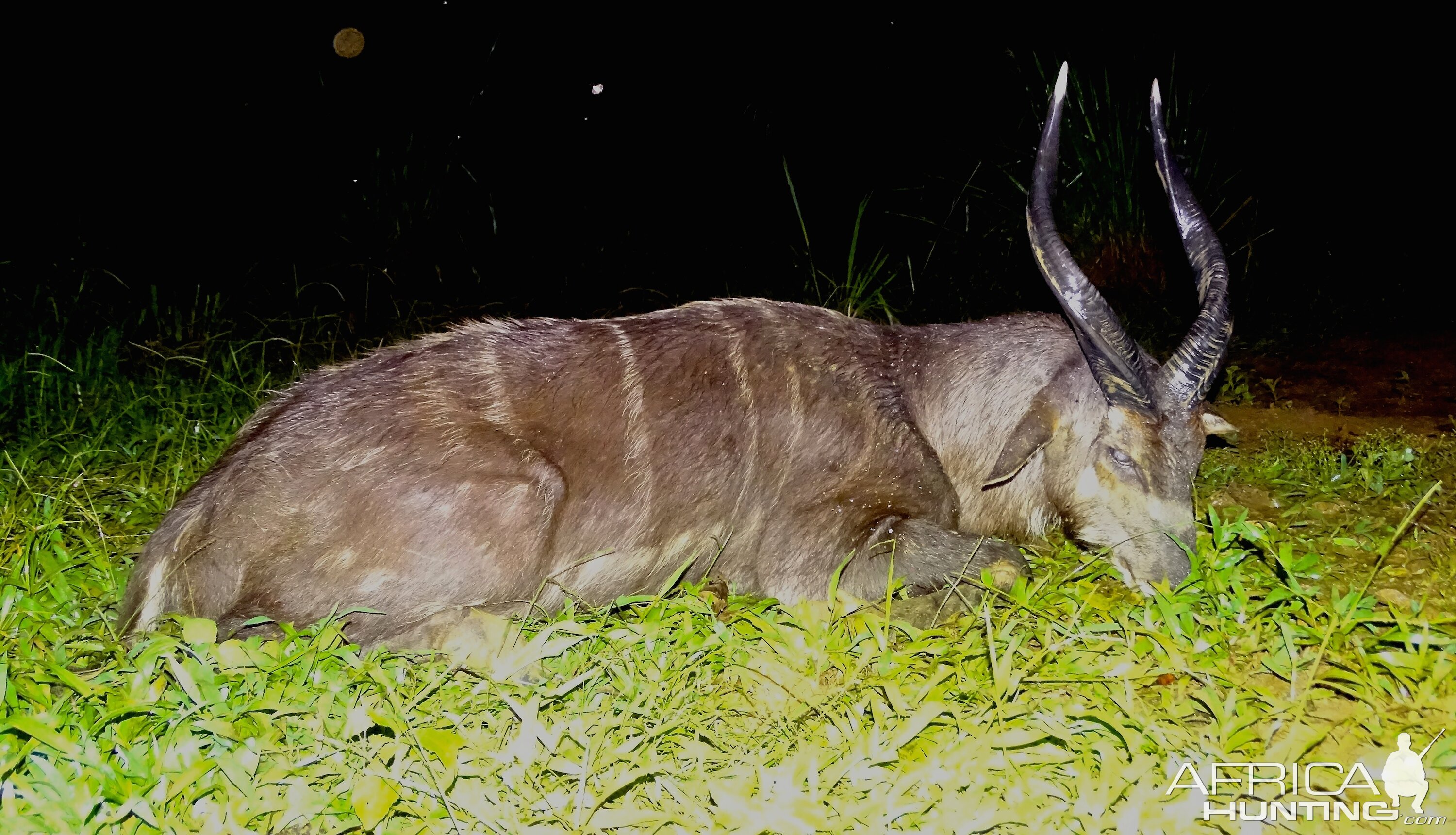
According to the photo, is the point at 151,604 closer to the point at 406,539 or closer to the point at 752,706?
the point at 406,539

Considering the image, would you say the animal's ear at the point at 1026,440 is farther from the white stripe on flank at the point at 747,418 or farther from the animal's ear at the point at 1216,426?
the white stripe on flank at the point at 747,418

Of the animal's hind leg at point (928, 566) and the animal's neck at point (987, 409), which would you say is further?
the animal's neck at point (987, 409)

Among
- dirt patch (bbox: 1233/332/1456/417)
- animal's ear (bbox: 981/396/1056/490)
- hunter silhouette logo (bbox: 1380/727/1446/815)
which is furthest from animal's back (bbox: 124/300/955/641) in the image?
dirt patch (bbox: 1233/332/1456/417)

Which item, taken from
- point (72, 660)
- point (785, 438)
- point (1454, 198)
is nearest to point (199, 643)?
point (72, 660)

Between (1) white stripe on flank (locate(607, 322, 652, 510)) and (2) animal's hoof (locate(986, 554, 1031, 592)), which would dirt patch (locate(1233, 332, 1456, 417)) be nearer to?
(2) animal's hoof (locate(986, 554, 1031, 592))

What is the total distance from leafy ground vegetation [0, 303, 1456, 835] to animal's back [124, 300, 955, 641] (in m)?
0.16

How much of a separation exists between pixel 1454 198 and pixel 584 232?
8.88m

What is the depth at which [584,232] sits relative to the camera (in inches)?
337

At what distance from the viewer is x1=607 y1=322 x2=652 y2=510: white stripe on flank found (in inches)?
129

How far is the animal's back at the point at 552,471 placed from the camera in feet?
9.89

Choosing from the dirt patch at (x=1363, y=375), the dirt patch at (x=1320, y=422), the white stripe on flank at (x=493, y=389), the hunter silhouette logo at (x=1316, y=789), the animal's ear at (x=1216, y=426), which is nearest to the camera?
the hunter silhouette logo at (x=1316, y=789)

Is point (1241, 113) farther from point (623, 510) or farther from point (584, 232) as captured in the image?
point (623, 510)

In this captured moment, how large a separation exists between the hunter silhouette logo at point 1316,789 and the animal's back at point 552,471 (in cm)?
135

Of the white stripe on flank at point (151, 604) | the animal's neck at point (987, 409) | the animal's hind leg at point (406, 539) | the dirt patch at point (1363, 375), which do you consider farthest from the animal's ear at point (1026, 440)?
the white stripe on flank at point (151, 604)
